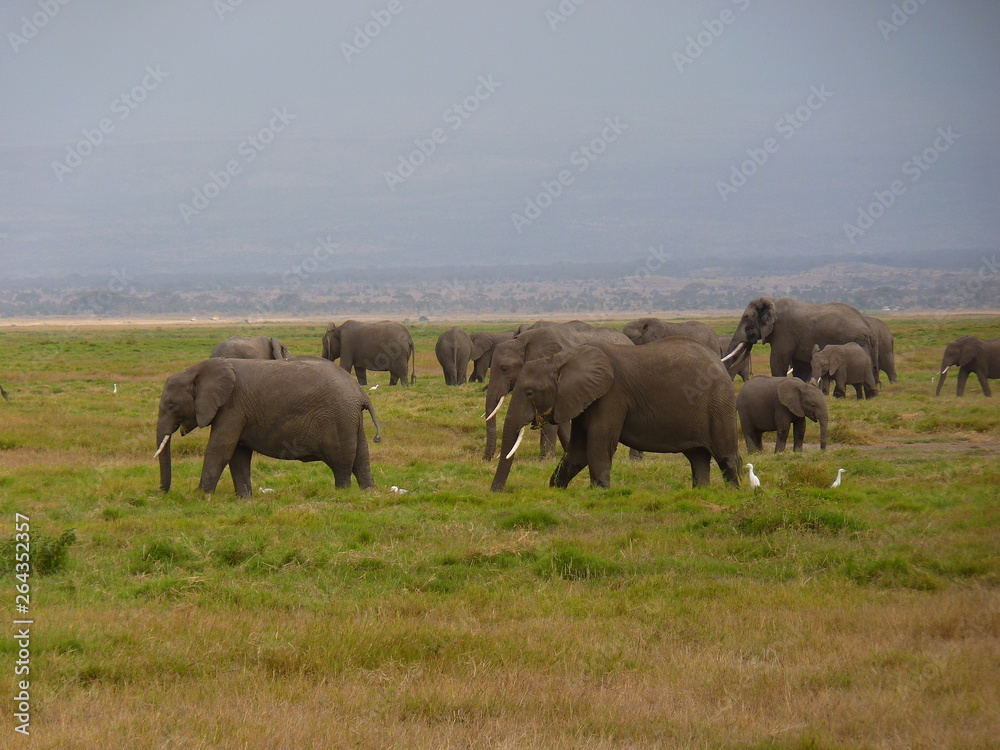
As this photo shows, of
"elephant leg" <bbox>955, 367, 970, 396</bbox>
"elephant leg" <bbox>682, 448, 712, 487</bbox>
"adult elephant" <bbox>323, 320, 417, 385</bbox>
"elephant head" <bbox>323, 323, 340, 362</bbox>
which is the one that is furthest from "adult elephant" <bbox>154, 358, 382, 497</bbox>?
"elephant head" <bbox>323, 323, 340, 362</bbox>

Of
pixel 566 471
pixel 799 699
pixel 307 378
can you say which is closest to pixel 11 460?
pixel 307 378

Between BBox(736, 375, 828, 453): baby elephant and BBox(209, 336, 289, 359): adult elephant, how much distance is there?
42.0 feet

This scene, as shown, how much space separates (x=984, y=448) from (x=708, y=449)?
7.98 m

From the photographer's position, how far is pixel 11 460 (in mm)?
19641

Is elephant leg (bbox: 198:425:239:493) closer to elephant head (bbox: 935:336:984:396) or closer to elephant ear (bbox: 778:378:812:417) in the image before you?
elephant ear (bbox: 778:378:812:417)

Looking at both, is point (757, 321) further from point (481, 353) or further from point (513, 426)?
point (513, 426)

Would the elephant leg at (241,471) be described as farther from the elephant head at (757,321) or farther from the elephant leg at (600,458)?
the elephant head at (757,321)

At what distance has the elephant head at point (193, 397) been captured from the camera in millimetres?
15031

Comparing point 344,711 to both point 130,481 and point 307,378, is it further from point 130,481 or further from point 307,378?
point 130,481

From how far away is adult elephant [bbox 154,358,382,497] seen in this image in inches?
598

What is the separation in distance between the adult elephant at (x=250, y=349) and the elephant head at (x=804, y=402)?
537 inches

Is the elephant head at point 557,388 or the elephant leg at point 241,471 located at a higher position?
the elephant head at point 557,388

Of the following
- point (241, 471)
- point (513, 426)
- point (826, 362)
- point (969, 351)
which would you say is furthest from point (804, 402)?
point (969, 351)

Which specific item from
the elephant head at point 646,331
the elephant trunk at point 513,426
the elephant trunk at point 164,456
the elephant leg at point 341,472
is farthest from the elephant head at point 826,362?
the elephant trunk at point 164,456
